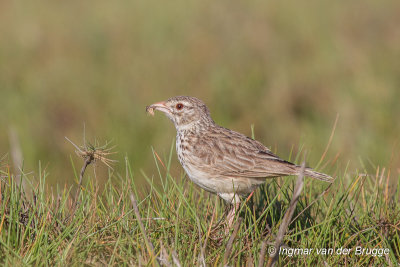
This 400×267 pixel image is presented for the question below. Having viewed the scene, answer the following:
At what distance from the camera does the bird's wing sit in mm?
6000

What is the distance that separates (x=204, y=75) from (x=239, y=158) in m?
6.95

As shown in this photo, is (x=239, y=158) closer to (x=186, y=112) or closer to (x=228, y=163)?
(x=228, y=163)

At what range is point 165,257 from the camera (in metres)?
4.35

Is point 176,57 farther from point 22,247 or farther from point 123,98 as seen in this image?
point 22,247

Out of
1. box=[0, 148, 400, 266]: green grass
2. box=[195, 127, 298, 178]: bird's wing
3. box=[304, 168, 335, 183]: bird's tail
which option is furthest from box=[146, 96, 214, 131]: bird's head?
box=[304, 168, 335, 183]: bird's tail

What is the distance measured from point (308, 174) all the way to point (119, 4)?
1243 centimetres

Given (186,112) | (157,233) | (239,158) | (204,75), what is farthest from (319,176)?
(204,75)

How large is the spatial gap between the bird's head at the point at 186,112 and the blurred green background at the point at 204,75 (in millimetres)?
2830

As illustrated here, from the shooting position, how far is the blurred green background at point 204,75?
11375mm

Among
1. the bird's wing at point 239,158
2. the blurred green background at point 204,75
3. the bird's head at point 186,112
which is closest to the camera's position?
the bird's wing at point 239,158

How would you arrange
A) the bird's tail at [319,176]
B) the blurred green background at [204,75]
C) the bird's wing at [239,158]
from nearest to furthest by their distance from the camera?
1. the bird's tail at [319,176]
2. the bird's wing at [239,158]
3. the blurred green background at [204,75]

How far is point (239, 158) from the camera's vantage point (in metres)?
6.27

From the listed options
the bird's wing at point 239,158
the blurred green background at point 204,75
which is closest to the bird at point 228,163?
the bird's wing at point 239,158

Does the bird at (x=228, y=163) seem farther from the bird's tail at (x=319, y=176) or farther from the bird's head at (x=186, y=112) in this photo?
the bird's head at (x=186, y=112)
